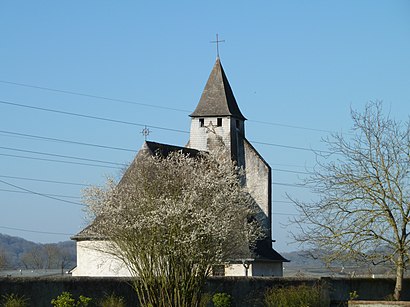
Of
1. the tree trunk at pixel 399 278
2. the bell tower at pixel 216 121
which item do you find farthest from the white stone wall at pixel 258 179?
the tree trunk at pixel 399 278

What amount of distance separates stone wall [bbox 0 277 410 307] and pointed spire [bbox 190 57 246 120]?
19.9 m

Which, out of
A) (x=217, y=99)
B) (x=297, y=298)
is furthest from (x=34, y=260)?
(x=297, y=298)

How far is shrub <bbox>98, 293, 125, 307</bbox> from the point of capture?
29875mm

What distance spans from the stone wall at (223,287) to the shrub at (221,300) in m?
0.30

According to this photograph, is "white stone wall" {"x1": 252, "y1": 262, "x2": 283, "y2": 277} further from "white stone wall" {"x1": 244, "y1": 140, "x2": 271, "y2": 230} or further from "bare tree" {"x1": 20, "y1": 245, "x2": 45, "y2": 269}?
"bare tree" {"x1": 20, "y1": 245, "x2": 45, "y2": 269}

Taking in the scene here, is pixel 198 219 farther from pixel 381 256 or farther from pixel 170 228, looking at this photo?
pixel 381 256

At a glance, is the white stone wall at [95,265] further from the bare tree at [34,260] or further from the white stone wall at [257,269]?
the bare tree at [34,260]

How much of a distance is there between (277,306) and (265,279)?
694cm

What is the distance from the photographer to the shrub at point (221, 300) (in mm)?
33656

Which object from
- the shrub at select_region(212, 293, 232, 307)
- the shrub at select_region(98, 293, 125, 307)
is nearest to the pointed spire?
the shrub at select_region(212, 293, 232, 307)

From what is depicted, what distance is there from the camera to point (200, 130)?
56.5 m

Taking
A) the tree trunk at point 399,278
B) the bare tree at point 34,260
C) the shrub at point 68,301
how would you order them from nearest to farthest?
the shrub at point 68,301 < the tree trunk at point 399,278 < the bare tree at point 34,260

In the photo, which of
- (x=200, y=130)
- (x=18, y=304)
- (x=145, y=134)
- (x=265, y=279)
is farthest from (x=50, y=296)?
(x=200, y=130)

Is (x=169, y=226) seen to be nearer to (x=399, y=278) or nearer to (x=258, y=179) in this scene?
(x=399, y=278)
